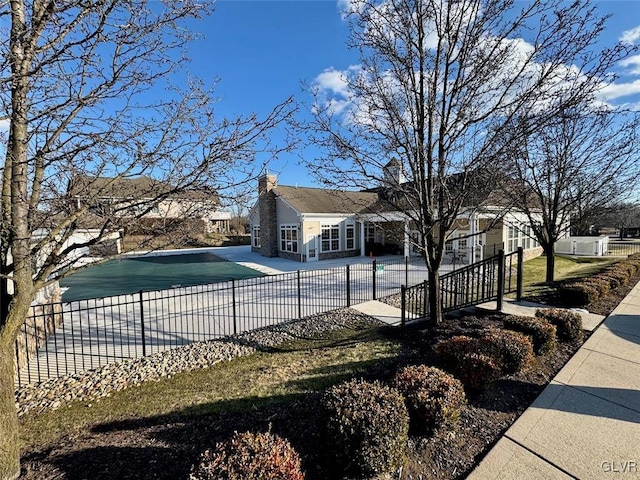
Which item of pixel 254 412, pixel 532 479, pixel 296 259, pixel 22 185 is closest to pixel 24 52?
pixel 22 185

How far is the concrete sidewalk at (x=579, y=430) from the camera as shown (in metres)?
2.34

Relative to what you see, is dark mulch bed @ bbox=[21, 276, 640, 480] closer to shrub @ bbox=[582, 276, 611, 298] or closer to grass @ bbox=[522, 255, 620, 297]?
shrub @ bbox=[582, 276, 611, 298]

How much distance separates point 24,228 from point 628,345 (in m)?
7.75

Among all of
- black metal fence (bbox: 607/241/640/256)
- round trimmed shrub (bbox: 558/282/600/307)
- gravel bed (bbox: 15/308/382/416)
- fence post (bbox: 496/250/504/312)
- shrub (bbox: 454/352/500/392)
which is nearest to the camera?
shrub (bbox: 454/352/500/392)

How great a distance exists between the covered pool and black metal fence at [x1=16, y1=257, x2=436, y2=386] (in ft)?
6.99

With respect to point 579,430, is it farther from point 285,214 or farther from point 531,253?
point 531,253

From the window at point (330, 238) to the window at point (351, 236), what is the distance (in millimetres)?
945

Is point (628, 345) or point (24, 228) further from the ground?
point (24, 228)

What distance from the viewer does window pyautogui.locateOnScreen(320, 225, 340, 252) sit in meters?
20.6

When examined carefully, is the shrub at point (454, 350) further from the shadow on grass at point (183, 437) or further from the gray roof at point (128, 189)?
the gray roof at point (128, 189)

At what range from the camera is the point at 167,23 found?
2.81m

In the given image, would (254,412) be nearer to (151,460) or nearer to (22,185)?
(151,460)

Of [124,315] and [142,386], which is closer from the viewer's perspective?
[142,386]

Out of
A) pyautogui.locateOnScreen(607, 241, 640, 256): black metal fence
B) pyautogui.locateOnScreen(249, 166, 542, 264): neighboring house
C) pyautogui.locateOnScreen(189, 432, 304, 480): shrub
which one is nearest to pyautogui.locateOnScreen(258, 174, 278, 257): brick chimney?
pyautogui.locateOnScreen(249, 166, 542, 264): neighboring house
